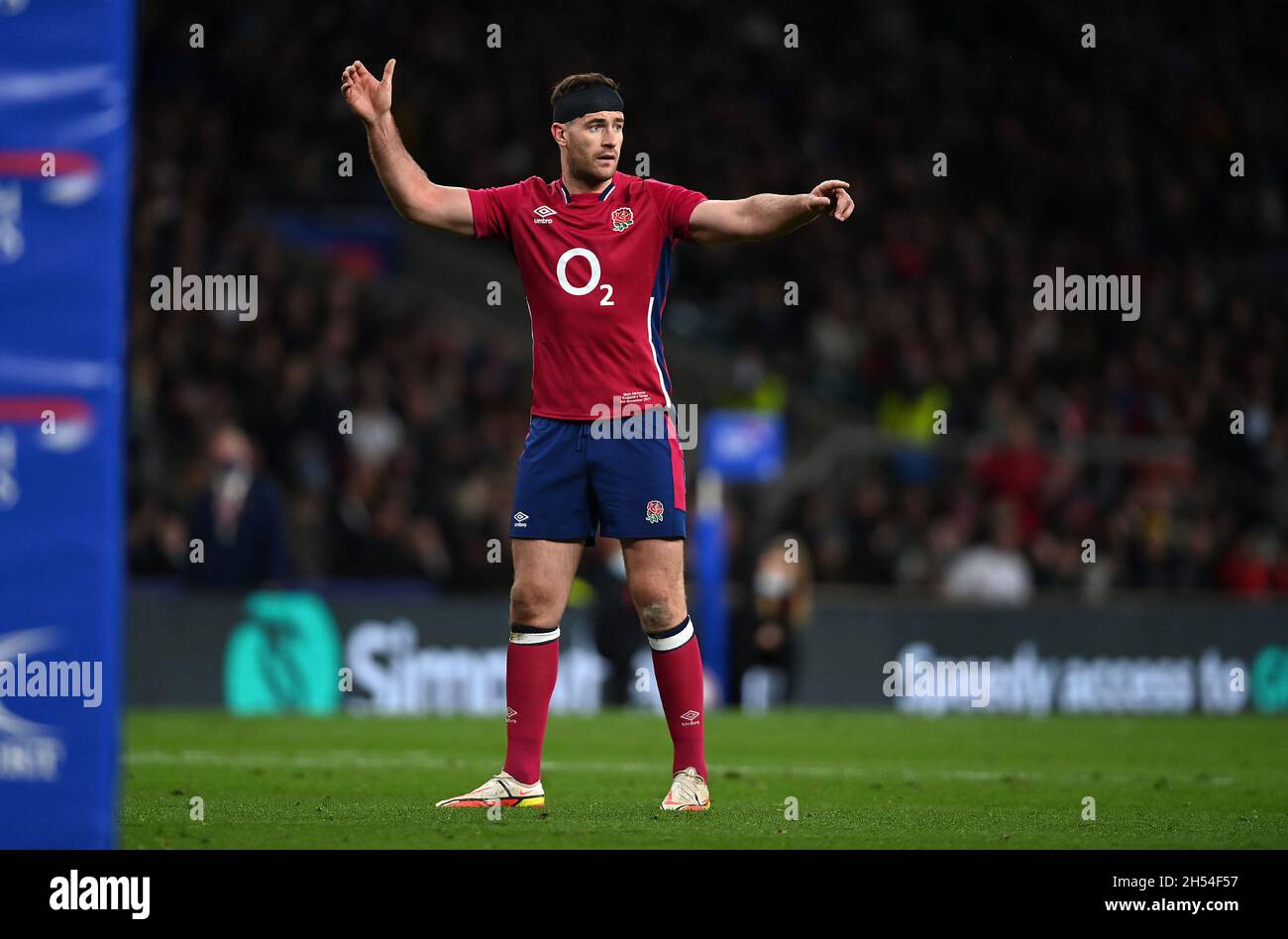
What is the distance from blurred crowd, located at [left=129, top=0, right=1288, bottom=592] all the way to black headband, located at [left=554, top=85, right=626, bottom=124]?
27.8 ft

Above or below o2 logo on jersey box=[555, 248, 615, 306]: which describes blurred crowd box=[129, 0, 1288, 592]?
above

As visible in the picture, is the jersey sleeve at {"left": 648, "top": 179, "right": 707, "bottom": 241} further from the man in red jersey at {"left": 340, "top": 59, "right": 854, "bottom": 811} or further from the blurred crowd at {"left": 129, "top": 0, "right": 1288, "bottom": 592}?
the blurred crowd at {"left": 129, "top": 0, "right": 1288, "bottom": 592}

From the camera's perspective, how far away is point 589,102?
750 centimetres

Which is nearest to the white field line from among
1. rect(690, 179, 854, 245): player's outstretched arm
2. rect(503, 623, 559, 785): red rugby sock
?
rect(503, 623, 559, 785): red rugby sock

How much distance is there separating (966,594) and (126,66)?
→ 15.4 metres

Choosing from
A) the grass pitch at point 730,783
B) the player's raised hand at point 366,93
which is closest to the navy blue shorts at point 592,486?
the grass pitch at point 730,783

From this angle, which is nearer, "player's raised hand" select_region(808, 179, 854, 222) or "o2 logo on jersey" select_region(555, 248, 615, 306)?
"player's raised hand" select_region(808, 179, 854, 222)

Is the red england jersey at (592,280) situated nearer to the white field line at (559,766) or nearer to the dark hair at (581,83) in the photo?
the dark hair at (581,83)

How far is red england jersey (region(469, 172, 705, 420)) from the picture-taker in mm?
7516

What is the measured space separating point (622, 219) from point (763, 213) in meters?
0.54
